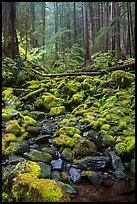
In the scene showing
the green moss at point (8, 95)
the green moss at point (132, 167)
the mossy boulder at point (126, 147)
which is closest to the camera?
the green moss at point (132, 167)

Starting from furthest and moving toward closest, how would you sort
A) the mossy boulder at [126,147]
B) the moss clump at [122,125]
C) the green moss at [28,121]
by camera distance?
the green moss at [28,121]
the moss clump at [122,125]
the mossy boulder at [126,147]

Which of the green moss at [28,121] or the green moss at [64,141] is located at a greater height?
the green moss at [28,121]

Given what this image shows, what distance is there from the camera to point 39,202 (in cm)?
348

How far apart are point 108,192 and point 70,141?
5.84 feet

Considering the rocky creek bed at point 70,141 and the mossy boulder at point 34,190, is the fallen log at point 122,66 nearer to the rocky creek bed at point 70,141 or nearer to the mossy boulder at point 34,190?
the rocky creek bed at point 70,141

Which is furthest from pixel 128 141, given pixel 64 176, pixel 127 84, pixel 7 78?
pixel 7 78

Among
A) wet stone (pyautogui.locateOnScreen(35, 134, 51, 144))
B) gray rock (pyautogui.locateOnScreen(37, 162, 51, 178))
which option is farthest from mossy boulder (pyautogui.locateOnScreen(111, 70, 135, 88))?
gray rock (pyautogui.locateOnScreen(37, 162, 51, 178))

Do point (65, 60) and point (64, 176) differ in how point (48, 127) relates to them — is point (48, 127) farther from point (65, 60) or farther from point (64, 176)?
point (65, 60)

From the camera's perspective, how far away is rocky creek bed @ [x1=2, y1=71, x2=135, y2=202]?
3.89 meters

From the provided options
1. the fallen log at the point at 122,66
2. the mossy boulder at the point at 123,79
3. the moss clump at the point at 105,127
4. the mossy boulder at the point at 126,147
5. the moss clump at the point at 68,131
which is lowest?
the mossy boulder at the point at 126,147

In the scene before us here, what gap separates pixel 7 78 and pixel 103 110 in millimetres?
4009

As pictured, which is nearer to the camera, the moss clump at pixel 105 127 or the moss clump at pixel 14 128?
the moss clump at pixel 14 128

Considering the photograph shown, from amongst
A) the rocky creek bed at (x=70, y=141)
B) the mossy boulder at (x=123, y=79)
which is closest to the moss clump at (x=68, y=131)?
the rocky creek bed at (x=70, y=141)

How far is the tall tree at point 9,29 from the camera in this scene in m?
9.95
